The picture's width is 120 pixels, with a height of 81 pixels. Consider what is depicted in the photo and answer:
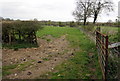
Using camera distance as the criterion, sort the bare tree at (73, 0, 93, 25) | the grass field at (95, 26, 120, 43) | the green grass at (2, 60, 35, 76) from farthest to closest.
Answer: the bare tree at (73, 0, 93, 25) < the grass field at (95, 26, 120, 43) < the green grass at (2, 60, 35, 76)

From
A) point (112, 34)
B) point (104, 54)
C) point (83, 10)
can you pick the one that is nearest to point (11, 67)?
point (104, 54)

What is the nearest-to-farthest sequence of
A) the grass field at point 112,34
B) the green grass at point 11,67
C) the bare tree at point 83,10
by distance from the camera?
the green grass at point 11,67
the grass field at point 112,34
the bare tree at point 83,10

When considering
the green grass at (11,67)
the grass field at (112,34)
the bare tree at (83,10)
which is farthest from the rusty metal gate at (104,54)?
the bare tree at (83,10)

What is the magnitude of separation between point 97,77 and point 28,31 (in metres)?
7.52

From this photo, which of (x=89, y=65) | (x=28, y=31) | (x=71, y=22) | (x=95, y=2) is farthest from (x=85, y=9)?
(x=89, y=65)

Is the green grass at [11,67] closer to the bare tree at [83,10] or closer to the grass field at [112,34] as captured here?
the grass field at [112,34]

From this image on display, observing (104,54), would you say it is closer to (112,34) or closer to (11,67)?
(11,67)

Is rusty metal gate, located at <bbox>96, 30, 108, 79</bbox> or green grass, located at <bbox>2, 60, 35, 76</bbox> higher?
rusty metal gate, located at <bbox>96, 30, 108, 79</bbox>

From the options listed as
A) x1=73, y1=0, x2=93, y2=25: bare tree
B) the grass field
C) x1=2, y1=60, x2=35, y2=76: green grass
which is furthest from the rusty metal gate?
x1=73, y1=0, x2=93, y2=25: bare tree

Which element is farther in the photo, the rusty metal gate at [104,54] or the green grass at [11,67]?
the green grass at [11,67]

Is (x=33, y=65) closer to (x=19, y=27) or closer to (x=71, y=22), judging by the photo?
(x=19, y=27)

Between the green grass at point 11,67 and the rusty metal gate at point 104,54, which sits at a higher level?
the rusty metal gate at point 104,54

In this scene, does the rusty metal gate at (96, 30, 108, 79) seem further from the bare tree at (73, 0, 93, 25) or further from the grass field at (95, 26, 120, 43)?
the bare tree at (73, 0, 93, 25)

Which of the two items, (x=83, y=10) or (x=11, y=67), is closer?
(x=11, y=67)
